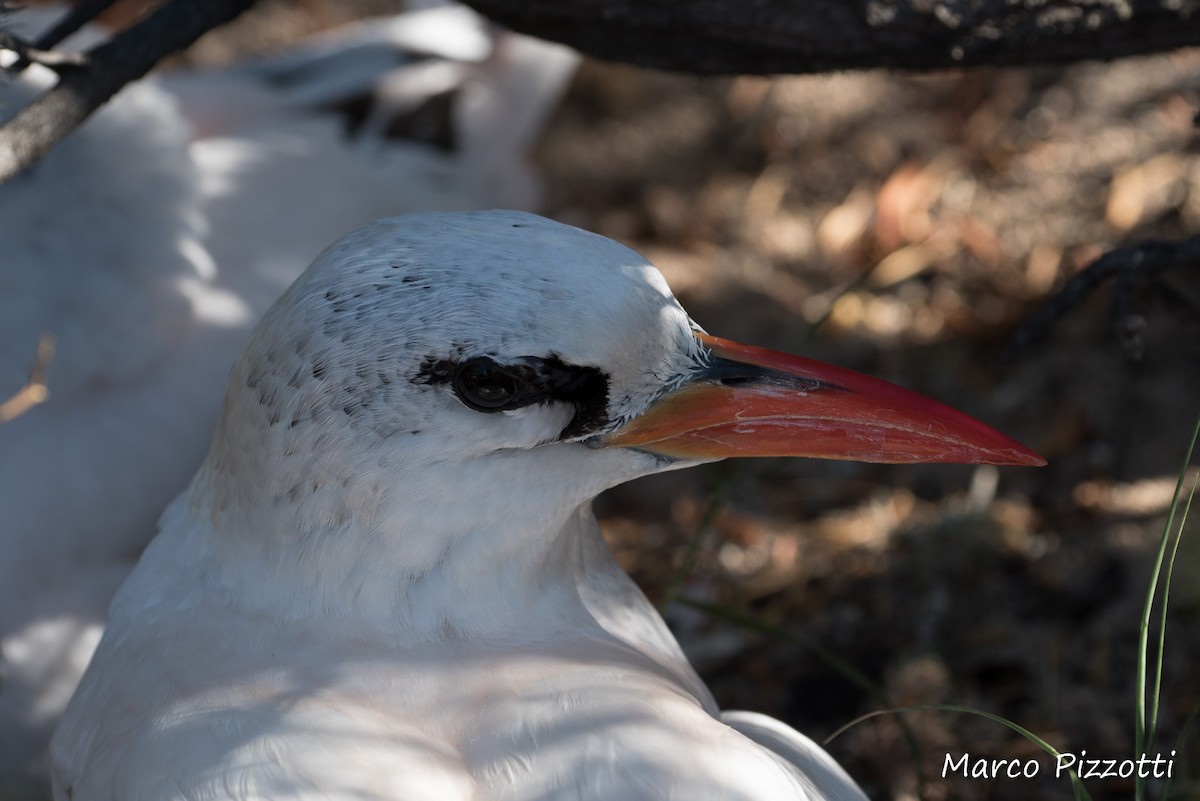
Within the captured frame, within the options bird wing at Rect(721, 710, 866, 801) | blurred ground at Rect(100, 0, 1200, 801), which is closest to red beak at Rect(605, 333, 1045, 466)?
bird wing at Rect(721, 710, 866, 801)

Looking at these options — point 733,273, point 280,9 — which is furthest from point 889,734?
point 280,9

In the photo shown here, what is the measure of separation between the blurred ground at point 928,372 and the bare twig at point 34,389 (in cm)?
124

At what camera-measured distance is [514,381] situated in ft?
5.50

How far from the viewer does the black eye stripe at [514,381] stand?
5.44ft

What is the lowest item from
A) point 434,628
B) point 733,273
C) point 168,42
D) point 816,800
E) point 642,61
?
point 733,273

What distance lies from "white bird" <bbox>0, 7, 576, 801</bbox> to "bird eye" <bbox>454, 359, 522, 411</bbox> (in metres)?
1.06

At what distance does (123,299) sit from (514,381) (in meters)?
1.34

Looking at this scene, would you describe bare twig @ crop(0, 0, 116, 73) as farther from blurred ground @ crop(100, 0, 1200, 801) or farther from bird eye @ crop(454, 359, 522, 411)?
blurred ground @ crop(100, 0, 1200, 801)

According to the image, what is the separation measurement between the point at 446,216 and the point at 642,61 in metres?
0.70

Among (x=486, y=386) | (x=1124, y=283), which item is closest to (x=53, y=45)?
(x=486, y=386)

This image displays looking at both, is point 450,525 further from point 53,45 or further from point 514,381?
point 53,45

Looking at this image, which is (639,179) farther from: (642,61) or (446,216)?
(446,216)

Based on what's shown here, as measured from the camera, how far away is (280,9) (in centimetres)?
477
